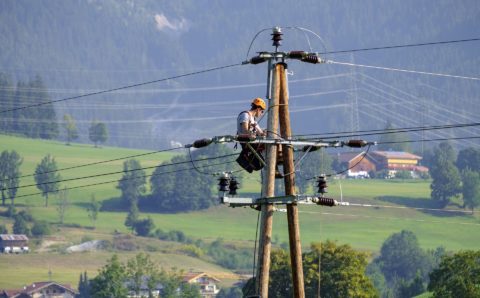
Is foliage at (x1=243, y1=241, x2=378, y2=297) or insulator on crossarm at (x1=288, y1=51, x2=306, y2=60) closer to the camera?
insulator on crossarm at (x1=288, y1=51, x2=306, y2=60)

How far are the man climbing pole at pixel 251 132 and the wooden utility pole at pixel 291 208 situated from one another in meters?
0.49

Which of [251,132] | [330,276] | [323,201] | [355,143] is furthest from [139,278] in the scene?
[251,132]

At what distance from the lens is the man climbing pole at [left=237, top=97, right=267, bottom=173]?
35000 mm

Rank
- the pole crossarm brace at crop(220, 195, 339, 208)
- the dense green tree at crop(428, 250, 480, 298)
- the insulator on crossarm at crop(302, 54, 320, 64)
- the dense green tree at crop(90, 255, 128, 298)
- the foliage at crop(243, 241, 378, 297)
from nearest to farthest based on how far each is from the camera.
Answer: the pole crossarm brace at crop(220, 195, 339, 208)
the insulator on crossarm at crop(302, 54, 320, 64)
the dense green tree at crop(428, 250, 480, 298)
the foliage at crop(243, 241, 378, 297)
the dense green tree at crop(90, 255, 128, 298)

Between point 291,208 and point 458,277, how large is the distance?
70.9 meters

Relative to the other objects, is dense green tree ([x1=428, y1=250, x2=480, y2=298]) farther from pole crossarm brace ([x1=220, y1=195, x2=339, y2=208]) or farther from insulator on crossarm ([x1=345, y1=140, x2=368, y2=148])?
pole crossarm brace ([x1=220, y1=195, x2=339, y2=208])

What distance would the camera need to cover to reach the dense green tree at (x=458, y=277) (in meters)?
102

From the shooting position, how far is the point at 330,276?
374 feet

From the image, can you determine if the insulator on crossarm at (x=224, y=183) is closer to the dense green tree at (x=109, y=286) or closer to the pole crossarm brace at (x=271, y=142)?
the pole crossarm brace at (x=271, y=142)

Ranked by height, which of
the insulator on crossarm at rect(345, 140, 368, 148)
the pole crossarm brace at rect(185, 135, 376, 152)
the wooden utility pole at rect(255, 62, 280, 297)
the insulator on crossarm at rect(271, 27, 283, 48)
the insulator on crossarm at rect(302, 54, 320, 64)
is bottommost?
the wooden utility pole at rect(255, 62, 280, 297)

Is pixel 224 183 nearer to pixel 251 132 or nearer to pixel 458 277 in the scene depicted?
pixel 251 132

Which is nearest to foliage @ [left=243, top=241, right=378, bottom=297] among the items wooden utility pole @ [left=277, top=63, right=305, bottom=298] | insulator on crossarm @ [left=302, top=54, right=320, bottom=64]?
insulator on crossarm @ [left=302, top=54, right=320, bottom=64]

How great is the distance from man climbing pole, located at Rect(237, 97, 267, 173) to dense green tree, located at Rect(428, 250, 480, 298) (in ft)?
216

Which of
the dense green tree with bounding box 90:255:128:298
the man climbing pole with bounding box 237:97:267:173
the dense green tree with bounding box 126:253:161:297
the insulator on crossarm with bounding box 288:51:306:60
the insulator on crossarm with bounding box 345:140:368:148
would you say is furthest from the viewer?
the dense green tree with bounding box 126:253:161:297
